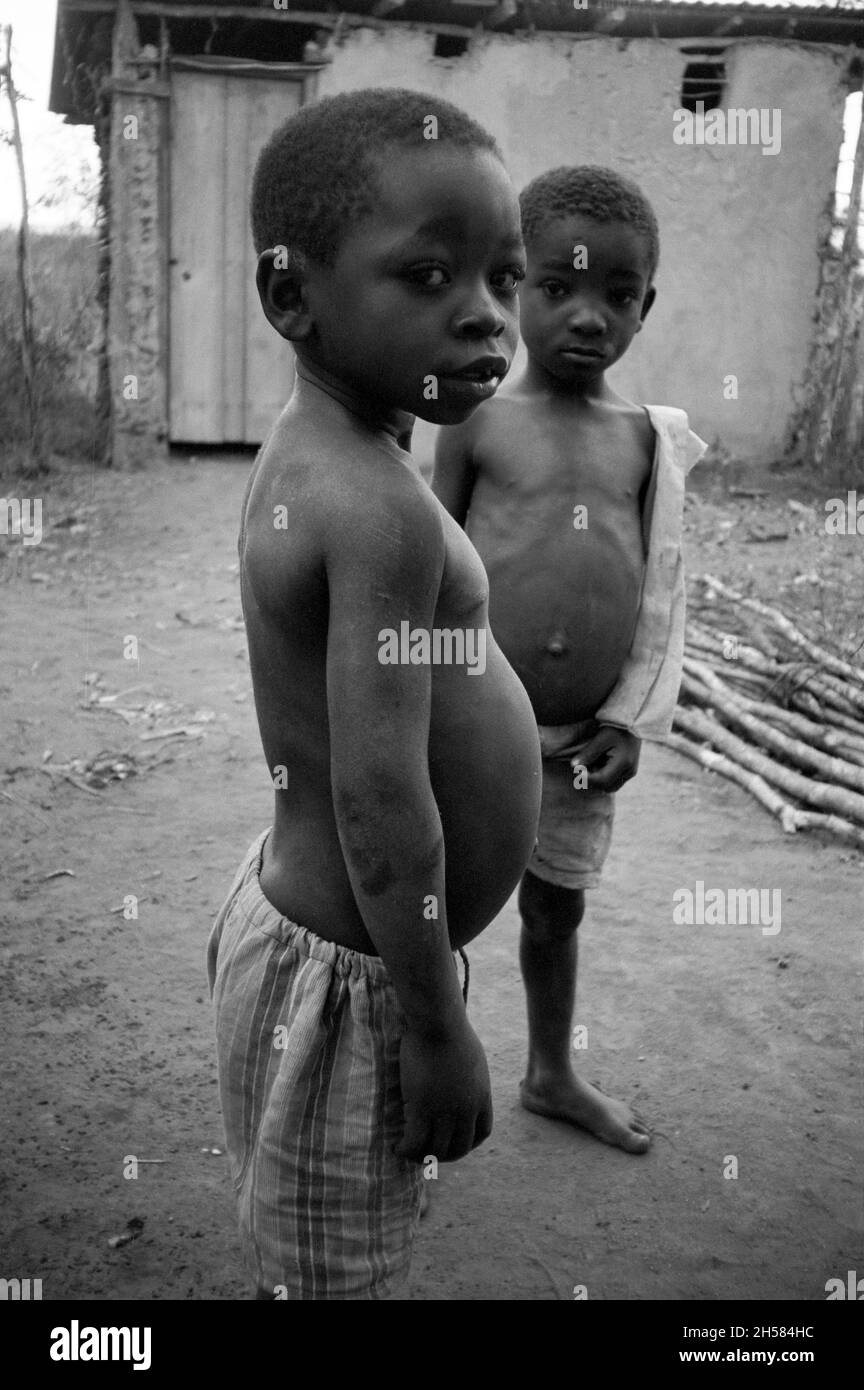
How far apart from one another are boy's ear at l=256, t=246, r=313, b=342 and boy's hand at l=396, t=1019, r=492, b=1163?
799 mm

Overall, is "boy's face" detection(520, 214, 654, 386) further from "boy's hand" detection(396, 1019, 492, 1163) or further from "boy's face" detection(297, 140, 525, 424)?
"boy's hand" detection(396, 1019, 492, 1163)

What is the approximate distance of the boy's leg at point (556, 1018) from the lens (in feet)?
7.94

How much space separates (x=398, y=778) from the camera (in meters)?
1.25

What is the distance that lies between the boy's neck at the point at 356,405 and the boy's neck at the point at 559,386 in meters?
0.98

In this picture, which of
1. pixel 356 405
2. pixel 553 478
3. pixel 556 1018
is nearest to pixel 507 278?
pixel 356 405

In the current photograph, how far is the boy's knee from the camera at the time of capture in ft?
7.88

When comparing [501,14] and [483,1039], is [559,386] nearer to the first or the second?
[483,1039]

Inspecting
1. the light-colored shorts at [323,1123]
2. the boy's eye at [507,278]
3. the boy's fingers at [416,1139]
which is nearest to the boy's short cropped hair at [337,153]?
the boy's eye at [507,278]

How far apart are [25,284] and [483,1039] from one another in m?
7.33

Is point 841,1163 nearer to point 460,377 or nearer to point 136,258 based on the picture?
point 460,377

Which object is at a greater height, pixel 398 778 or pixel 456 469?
pixel 456 469

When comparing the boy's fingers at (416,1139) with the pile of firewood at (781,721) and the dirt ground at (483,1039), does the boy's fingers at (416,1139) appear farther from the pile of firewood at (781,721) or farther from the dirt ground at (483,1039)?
the pile of firewood at (781,721)
